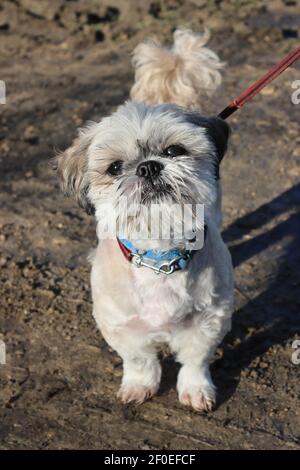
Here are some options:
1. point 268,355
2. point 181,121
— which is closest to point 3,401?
point 268,355

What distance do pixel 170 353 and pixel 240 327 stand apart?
18.3 inches

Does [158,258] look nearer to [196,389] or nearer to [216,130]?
[216,130]

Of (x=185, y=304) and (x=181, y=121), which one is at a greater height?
(x=181, y=121)

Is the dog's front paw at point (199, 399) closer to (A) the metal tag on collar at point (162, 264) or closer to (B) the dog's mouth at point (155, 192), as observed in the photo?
(A) the metal tag on collar at point (162, 264)

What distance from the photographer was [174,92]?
442 centimetres

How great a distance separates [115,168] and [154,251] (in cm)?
41

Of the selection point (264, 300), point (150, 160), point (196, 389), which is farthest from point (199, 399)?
point (150, 160)

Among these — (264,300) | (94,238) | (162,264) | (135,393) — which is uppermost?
(162,264)

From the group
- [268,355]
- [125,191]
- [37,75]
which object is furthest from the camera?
[37,75]

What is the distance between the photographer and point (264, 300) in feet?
15.8

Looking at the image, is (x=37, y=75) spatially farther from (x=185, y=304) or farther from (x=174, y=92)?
(x=185, y=304)

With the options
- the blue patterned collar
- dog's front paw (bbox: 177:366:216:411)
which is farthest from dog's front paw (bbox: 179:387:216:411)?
the blue patterned collar

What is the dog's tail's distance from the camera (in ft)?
14.4

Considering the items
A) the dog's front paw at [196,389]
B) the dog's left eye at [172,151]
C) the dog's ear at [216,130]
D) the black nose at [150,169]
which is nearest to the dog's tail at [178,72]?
the dog's ear at [216,130]
